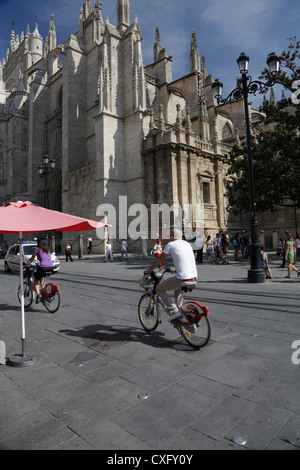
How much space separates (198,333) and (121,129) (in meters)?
24.2

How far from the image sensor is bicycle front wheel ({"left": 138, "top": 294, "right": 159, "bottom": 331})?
460 centimetres

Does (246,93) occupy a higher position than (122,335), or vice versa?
(246,93)

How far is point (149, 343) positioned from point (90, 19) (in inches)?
1347

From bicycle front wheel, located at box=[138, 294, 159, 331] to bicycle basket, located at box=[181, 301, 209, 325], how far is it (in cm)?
75

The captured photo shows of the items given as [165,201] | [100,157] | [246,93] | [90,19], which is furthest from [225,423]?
[90,19]

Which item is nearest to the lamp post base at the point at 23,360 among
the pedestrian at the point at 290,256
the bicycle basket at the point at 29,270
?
the bicycle basket at the point at 29,270

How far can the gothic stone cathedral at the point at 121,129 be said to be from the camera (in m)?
23.7

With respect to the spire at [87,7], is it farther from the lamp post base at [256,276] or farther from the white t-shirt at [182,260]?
the white t-shirt at [182,260]

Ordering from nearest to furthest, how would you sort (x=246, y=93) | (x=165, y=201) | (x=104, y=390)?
(x=104, y=390) < (x=246, y=93) < (x=165, y=201)

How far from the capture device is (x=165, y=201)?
22672mm

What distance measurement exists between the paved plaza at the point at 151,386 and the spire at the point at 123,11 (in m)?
31.1

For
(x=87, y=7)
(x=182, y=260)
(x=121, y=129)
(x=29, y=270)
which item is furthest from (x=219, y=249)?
(x=87, y=7)
